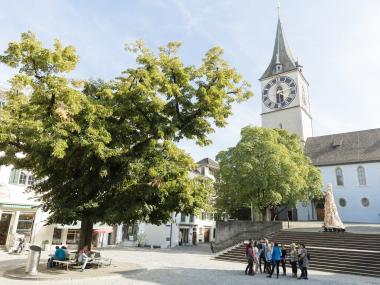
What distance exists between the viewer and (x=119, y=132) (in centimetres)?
1523

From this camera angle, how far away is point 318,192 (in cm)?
3938

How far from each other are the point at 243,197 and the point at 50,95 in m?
24.0


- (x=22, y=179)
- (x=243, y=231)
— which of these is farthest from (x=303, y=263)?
(x=22, y=179)

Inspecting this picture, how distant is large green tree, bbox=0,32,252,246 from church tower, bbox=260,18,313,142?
4123cm

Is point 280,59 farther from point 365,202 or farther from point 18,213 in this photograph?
point 18,213

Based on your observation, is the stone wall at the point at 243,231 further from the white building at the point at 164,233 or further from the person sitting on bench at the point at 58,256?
the person sitting on bench at the point at 58,256

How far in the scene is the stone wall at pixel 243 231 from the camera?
100 ft

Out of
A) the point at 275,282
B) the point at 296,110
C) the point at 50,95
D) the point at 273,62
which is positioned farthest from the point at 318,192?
the point at 50,95

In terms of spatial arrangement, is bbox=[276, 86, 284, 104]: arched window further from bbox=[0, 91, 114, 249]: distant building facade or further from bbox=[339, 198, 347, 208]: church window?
bbox=[0, 91, 114, 249]: distant building facade

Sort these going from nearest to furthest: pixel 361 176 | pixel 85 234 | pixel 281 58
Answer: pixel 85 234, pixel 361 176, pixel 281 58

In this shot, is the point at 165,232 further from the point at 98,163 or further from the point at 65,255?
the point at 98,163

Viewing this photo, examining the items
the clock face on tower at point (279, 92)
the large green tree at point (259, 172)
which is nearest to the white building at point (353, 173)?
the clock face on tower at point (279, 92)

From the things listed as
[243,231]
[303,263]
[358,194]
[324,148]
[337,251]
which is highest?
[324,148]

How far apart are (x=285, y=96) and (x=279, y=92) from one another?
1523 millimetres
